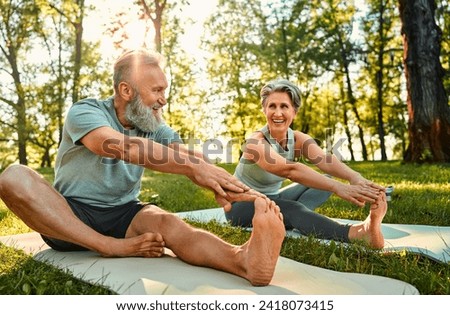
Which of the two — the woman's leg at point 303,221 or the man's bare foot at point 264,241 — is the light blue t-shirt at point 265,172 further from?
the man's bare foot at point 264,241

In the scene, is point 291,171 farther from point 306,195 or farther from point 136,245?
point 136,245

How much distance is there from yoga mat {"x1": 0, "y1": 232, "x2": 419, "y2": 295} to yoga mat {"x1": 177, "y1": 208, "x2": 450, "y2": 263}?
76cm

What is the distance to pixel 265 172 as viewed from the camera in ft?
15.3

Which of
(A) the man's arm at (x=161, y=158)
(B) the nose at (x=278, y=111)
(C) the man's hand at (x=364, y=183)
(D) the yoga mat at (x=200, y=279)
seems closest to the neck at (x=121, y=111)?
(A) the man's arm at (x=161, y=158)

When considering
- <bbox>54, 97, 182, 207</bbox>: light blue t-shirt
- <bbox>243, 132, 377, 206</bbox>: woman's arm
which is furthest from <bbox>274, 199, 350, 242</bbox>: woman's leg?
<bbox>54, 97, 182, 207</bbox>: light blue t-shirt

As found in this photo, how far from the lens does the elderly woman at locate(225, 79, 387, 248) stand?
12.1ft

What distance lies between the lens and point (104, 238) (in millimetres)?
3254

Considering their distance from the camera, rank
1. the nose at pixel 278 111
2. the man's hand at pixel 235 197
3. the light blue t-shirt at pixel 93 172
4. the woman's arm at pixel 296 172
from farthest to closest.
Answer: the nose at pixel 278 111 → the woman's arm at pixel 296 172 → the light blue t-shirt at pixel 93 172 → the man's hand at pixel 235 197

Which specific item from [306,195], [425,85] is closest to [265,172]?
[306,195]

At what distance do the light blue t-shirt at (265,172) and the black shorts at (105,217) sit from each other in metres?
1.45

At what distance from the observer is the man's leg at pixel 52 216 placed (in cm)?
308

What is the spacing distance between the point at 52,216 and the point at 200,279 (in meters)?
1.00

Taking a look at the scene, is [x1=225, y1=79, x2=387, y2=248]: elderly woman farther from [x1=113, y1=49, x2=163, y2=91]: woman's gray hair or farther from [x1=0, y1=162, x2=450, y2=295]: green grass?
[x1=113, y1=49, x2=163, y2=91]: woman's gray hair
